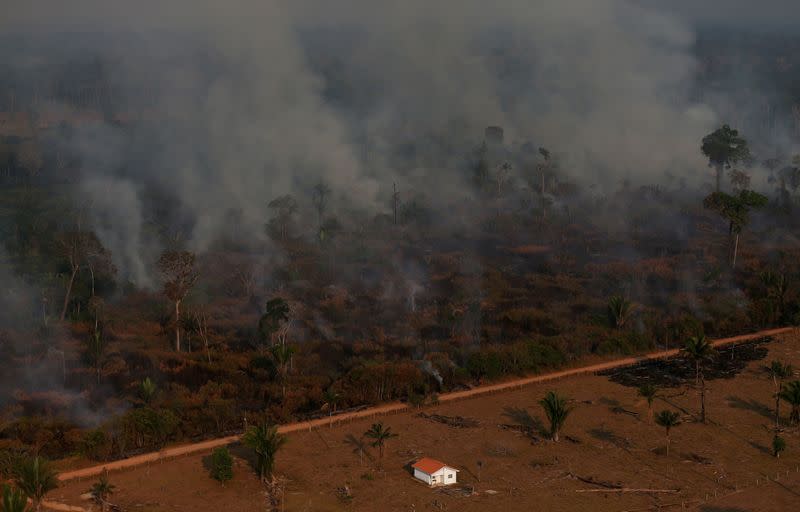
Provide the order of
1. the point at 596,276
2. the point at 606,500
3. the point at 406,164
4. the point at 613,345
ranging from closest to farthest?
the point at 606,500 → the point at 613,345 → the point at 596,276 → the point at 406,164

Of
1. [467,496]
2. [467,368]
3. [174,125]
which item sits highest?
[174,125]

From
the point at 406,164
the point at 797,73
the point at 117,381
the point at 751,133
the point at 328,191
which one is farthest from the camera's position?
the point at 797,73

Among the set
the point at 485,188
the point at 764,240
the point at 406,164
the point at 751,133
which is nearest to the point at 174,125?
the point at 406,164

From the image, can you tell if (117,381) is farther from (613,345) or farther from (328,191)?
(328,191)

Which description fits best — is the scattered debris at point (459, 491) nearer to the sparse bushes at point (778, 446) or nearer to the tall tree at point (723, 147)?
the sparse bushes at point (778, 446)

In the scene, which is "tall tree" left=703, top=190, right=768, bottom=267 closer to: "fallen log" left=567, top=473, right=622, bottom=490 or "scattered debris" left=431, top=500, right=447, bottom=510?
"fallen log" left=567, top=473, right=622, bottom=490

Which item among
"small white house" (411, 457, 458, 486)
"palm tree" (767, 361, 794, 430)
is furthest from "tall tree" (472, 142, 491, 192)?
"small white house" (411, 457, 458, 486)

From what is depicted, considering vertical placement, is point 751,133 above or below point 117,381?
above
